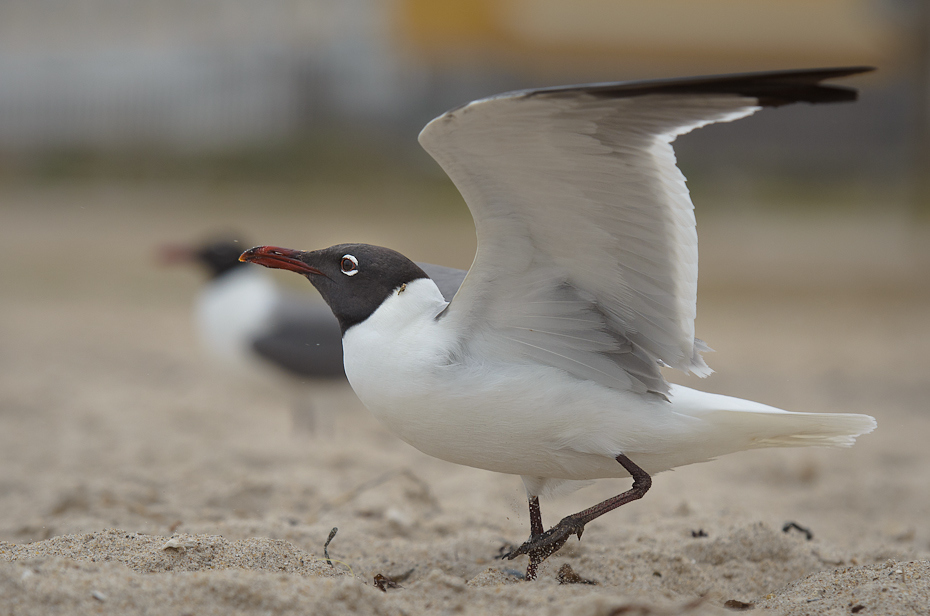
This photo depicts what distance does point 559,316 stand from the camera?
2531 millimetres

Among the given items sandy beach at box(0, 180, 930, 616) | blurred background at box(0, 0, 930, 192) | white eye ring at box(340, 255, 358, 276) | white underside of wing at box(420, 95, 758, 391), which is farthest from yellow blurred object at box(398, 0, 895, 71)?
white underside of wing at box(420, 95, 758, 391)

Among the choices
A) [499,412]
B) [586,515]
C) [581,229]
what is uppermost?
[581,229]

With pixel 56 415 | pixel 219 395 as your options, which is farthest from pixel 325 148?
pixel 56 415

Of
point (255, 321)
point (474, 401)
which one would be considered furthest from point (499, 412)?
point (255, 321)

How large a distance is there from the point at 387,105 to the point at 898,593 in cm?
1419

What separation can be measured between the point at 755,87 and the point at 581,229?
1.82 ft

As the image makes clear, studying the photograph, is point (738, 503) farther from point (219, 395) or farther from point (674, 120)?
point (219, 395)

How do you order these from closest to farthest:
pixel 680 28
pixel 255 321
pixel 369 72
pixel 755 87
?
pixel 755 87 < pixel 255 321 < pixel 680 28 < pixel 369 72

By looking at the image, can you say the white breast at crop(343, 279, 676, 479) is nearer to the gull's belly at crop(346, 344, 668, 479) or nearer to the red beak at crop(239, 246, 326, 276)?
the gull's belly at crop(346, 344, 668, 479)

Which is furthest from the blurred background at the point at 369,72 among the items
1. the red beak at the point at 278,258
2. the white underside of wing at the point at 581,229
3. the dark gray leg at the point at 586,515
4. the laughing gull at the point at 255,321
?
the dark gray leg at the point at 586,515

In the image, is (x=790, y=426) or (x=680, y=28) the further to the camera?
(x=680, y=28)

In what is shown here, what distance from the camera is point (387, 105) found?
15625mm

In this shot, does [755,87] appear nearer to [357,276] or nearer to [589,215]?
[589,215]

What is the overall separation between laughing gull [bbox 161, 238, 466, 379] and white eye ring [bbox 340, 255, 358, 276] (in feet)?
9.65
